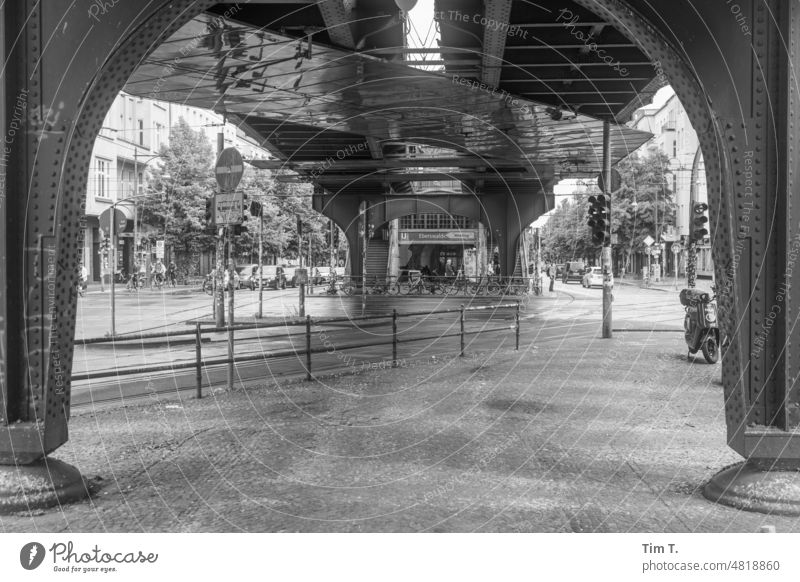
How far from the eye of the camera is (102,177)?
5138cm

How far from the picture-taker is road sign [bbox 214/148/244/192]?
11.8 metres

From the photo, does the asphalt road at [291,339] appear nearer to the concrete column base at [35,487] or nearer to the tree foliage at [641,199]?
the concrete column base at [35,487]

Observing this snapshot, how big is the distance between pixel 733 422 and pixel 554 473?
1.58 meters

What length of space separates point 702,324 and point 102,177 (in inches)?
1771

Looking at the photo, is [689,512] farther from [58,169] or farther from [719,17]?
[58,169]

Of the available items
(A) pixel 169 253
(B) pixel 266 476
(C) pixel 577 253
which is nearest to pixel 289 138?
(B) pixel 266 476

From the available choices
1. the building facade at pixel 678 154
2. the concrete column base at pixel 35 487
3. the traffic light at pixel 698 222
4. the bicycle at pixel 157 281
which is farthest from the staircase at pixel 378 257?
the concrete column base at pixel 35 487

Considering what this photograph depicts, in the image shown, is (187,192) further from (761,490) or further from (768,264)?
(761,490)

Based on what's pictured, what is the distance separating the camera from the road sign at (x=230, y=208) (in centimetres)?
1152

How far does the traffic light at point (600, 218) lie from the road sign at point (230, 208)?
996cm

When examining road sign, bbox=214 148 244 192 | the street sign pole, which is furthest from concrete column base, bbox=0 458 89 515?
the street sign pole

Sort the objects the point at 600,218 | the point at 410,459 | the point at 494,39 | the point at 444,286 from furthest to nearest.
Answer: the point at 444,286 → the point at 600,218 → the point at 494,39 → the point at 410,459

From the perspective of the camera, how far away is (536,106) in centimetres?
1998

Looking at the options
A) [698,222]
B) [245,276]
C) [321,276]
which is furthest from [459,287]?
[698,222]
